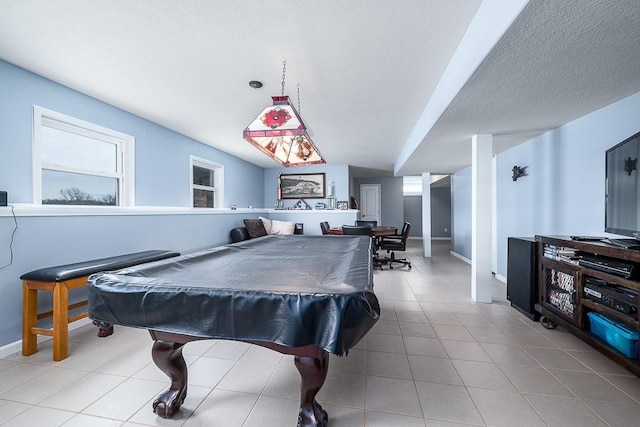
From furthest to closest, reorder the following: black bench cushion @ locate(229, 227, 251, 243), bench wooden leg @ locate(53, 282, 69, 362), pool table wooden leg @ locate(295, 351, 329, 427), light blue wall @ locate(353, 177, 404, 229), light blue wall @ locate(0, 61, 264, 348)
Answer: light blue wall @ locate(353, 177, 404, 229), black bench cushion @ locate(229, 227, 251, 243), light blue wall @ locate(0, 61, 264, 348), bench wooden leg @ locate(53, 282, 69, 362), pool table wooden leg @ locate(295, 351, 329, 427)

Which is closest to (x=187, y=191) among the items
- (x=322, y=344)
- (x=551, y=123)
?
(x=322, y=344)

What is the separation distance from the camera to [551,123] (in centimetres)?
264

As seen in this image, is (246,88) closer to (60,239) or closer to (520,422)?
(60,239)

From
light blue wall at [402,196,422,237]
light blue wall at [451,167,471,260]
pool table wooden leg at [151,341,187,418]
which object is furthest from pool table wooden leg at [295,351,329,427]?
light blue wall at [402,196,422,237]

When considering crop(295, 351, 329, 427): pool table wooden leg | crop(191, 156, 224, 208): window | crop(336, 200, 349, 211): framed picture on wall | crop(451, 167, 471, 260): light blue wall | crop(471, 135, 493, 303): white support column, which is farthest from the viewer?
crop(336, 200, 349, 211): framed picture on wall

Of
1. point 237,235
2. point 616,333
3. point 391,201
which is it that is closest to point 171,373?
point 616,333

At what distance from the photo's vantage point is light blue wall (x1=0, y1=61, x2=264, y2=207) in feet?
6.68

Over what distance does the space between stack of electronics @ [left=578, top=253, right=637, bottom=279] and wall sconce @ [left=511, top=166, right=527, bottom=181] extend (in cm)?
181

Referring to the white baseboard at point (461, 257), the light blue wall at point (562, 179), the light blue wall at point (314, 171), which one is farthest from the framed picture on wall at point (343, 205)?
the light blue wall at point (562, 179)

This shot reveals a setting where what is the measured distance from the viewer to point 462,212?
5.70 metres

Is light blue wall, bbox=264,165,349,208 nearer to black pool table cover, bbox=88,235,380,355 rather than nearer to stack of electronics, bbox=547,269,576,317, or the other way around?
stack of electronics, bbox=547,269,576,317

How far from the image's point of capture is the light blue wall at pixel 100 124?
2.04 metres

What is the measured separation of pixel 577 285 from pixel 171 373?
115 inches

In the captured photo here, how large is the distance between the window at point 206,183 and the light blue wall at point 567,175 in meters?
5.05
